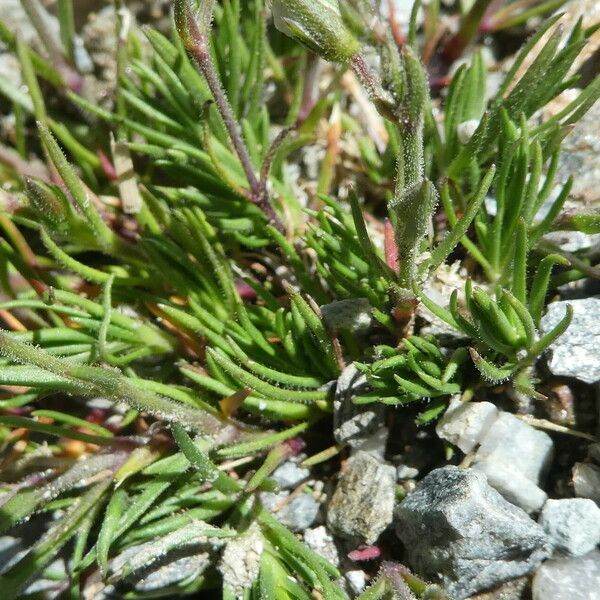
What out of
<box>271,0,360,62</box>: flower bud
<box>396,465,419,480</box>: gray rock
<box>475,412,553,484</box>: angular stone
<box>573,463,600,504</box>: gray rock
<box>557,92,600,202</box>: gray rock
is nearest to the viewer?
<box>271,0,360,62</box>: flower bud

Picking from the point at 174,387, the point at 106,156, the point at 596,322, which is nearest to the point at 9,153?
the point at 106,156

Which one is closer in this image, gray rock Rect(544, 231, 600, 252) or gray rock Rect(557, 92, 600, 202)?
gray rock Rect(544, 231, 600, 252)

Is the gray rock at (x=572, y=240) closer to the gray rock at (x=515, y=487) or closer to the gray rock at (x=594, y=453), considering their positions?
the gray rock at (x=594, y=453)

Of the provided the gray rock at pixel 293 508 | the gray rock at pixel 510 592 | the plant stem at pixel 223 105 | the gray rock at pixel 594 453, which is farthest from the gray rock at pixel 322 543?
the plant stem at pixel 223 105

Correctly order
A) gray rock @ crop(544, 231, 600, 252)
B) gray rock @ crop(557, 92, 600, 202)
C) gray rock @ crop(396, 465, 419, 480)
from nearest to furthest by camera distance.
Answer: gray rock @ crop(396, 465, 419, 480), gray rock @ crop(544, 231, 600, 252), gray rock @ crop(557, 92, 600, 202)

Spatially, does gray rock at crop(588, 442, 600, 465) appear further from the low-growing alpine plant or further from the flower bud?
the flower bud

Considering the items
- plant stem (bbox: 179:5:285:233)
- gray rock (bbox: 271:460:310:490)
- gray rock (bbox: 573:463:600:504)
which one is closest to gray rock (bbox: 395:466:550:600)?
gray rock (bbox: 573:463:600:504)

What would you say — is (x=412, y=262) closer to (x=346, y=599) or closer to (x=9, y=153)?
(x=346, y=599)
